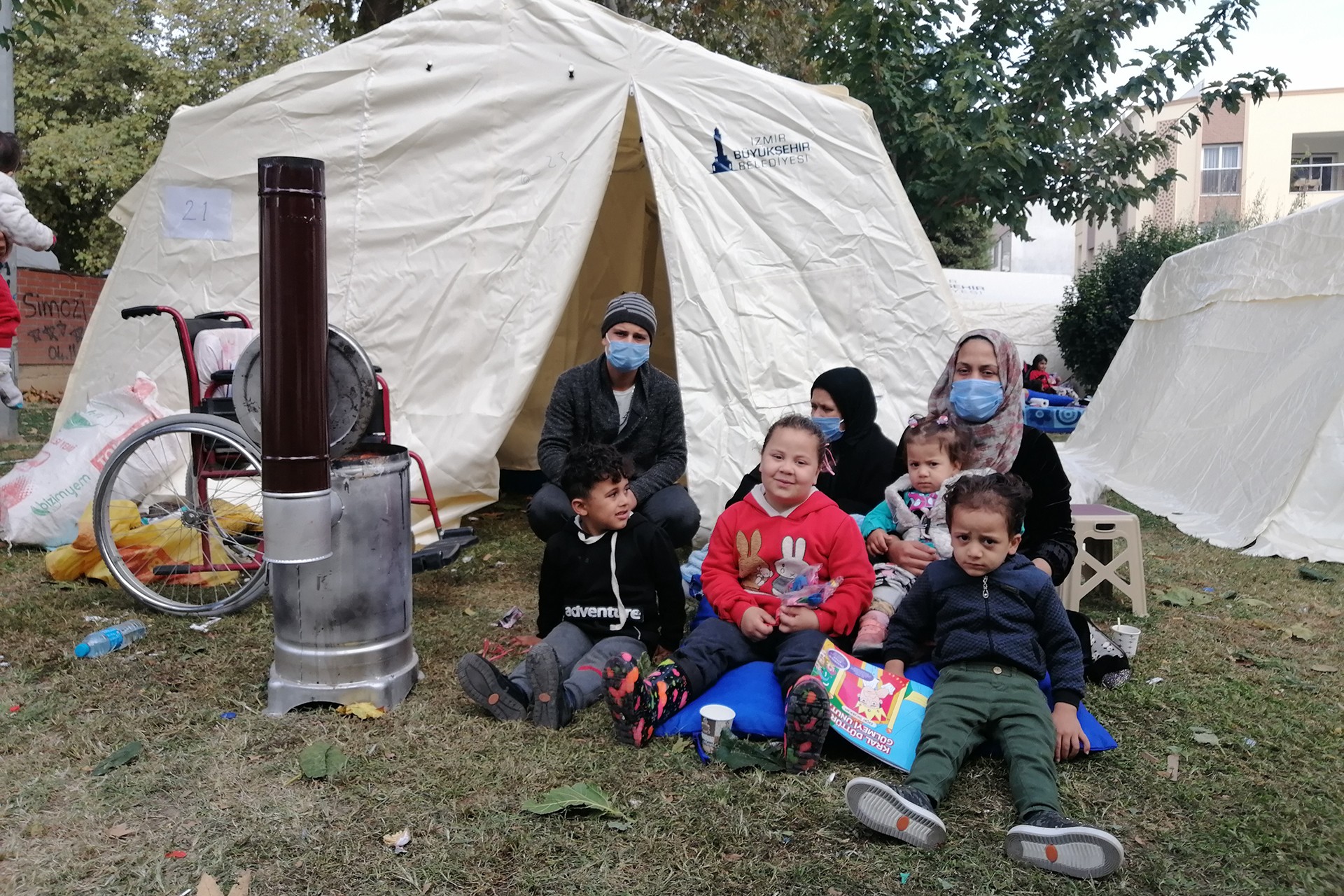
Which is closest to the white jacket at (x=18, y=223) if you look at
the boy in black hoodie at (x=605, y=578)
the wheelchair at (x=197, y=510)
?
the wheelchair at (x=197, y=510)

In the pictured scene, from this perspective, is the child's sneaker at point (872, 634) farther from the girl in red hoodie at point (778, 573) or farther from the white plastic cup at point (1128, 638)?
the white plastic cup at point (1128, 638)

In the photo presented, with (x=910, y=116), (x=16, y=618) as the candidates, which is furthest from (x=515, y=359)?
(x=910, y=116)

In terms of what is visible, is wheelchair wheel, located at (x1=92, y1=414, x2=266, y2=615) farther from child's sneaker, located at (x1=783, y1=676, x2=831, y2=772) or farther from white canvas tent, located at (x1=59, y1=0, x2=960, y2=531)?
child's sneaker, located at (x1=783, y1=676, x2=831, y2=772)

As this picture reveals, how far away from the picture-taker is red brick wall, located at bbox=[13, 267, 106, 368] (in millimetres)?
12664

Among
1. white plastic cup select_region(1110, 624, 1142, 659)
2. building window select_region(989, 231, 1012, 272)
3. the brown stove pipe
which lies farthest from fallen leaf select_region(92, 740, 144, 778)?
building window select_region(989, 231, 1012, 272)

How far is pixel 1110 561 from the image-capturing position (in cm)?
407

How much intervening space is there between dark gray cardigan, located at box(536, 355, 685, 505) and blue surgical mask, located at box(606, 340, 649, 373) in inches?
4.8

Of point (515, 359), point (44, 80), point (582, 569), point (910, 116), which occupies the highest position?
point (44, 80)

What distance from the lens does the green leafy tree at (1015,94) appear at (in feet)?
28.5

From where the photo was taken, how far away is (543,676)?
269 centimetres

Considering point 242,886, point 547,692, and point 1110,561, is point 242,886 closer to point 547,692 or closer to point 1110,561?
point 547,692

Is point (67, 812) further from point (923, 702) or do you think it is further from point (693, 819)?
point (923, 702)

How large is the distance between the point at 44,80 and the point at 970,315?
1766 centimetres

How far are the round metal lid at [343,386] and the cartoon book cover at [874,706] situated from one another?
5.03ft
